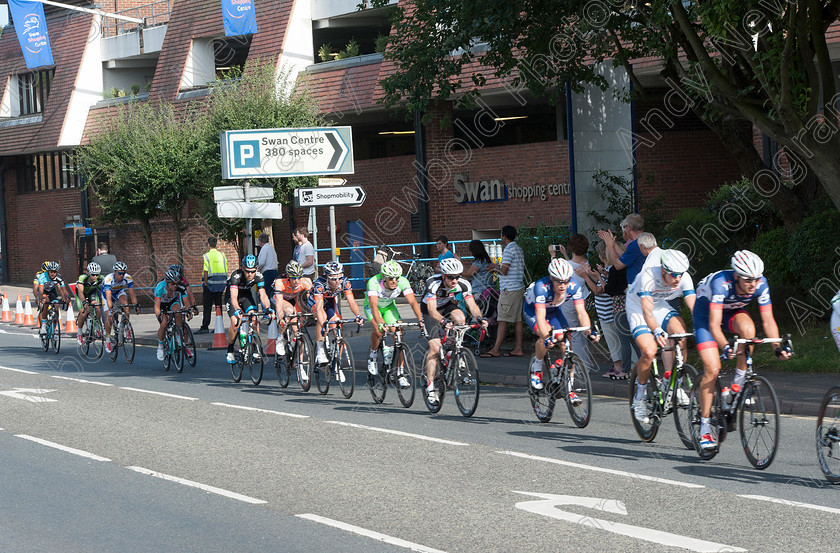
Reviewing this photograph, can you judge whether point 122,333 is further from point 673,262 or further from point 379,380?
point 673,262

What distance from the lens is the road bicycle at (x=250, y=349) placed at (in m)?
15.2

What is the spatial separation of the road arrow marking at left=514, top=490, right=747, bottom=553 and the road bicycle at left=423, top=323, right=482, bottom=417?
348 cm

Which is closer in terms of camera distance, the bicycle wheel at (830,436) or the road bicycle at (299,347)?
→ the bicycle wheel at (830,436)

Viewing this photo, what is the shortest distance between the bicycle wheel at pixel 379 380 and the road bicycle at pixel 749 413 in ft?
14.5

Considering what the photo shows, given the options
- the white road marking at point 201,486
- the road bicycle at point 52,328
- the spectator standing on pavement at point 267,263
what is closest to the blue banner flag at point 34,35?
the road bicycle at point 52,328

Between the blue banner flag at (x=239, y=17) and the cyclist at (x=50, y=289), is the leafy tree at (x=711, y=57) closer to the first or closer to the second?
the cyclist at (x=50, y=289)

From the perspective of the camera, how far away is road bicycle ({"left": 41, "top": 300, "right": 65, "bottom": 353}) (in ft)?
70.3

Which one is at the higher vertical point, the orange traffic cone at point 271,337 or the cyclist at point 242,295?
the cyclist at point 242,295

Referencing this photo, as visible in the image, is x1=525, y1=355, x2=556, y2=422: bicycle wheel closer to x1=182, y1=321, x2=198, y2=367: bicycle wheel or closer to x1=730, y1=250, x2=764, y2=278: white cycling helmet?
x1=730, y1=250, x2=764, y2=278: white cycling helmet

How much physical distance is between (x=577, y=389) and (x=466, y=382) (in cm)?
148

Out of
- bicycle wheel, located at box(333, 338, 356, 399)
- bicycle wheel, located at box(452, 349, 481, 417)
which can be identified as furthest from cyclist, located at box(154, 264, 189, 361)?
bicycle wheel, located at box(452, 349, 481, 417)

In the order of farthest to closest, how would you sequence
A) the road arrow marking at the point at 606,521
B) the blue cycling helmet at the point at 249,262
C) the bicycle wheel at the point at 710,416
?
1. the blue cycling helmet at the point at 249,262
2. the bicycle wheel at the point at 710,416
3. the road arrow marking at the point at 606,521

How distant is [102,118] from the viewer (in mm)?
39062

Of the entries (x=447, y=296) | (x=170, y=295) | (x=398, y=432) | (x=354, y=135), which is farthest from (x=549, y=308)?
(x=354, y=135)
